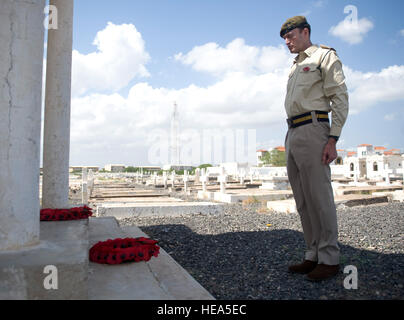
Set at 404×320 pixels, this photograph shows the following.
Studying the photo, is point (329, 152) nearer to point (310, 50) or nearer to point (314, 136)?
point (314, 136)

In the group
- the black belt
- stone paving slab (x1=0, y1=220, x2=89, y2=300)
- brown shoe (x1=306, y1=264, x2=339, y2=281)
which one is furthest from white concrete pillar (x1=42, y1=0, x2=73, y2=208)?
brown shoe (x1=306, y1=264, x2=339, y2=281)

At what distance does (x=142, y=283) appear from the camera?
2111 millimetres

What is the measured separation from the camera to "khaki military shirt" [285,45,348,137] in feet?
8.48

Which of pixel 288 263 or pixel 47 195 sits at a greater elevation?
pixel 47 195

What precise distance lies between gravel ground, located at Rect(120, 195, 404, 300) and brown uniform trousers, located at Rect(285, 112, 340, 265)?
0.30 metres

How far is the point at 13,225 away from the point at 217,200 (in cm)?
1019

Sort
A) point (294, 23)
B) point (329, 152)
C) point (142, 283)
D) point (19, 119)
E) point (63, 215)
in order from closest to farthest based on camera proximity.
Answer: point (19, 119)
point (142, 283)
point (329, 152)
point (294, 23)
point (63, 215)

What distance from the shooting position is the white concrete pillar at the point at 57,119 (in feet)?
12.6

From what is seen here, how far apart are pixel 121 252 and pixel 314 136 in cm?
188

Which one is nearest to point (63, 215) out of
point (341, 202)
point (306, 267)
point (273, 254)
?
point (273, 254)

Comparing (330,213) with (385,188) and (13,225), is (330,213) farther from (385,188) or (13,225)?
(385,188)
